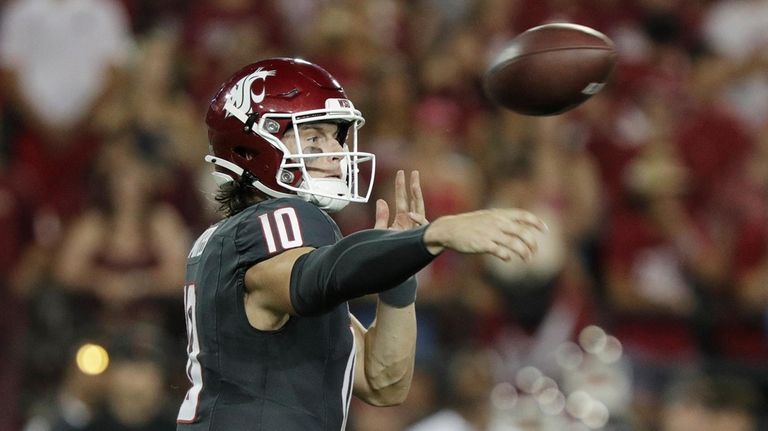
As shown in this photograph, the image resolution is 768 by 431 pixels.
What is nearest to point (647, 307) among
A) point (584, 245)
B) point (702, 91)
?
point (584, 245)

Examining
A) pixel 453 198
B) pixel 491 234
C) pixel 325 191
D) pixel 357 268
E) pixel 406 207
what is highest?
pixel 491 234

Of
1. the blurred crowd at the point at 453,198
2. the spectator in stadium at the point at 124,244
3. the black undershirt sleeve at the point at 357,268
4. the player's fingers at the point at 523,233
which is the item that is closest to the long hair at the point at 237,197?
the black undershirt sleeve at the point at 357,268

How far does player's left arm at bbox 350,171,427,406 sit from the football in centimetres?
51

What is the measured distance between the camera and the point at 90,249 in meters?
7.09

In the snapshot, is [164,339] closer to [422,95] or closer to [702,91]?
[422,95]

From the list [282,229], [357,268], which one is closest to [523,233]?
[357,268]

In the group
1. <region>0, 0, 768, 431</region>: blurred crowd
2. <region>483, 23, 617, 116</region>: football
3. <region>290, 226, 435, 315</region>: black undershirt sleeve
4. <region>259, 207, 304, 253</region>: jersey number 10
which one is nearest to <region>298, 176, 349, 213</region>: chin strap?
Result: <region>259, 207, 304, 253</region>: jersey number 10

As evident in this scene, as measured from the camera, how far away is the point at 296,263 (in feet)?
10.1

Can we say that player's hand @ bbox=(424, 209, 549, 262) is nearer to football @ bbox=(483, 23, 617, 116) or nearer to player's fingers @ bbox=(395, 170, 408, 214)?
player's fingers @ bbox=(395, 170, 408, 214)

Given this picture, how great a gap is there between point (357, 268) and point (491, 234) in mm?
347

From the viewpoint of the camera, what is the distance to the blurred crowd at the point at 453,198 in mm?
6406

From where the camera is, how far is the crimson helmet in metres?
3.51

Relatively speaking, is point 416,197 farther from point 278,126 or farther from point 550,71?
point 550,71

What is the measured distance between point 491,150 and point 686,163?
1.22 meters
